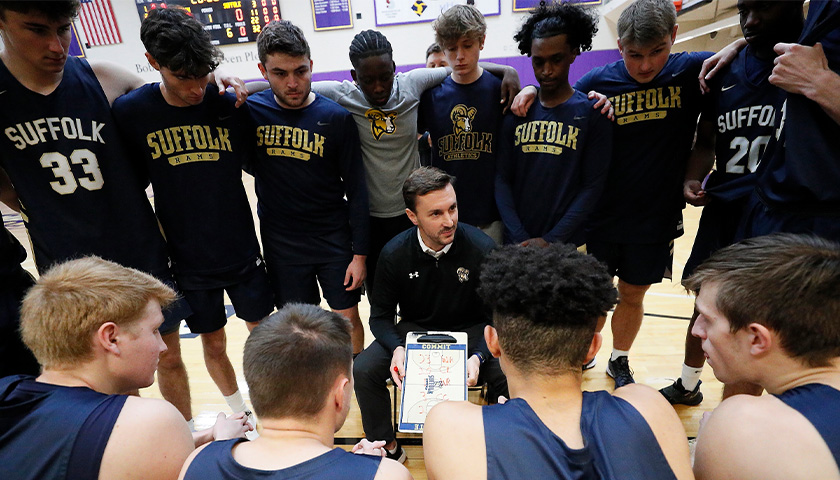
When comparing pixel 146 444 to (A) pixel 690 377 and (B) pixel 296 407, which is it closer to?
(B) pixel 296 407

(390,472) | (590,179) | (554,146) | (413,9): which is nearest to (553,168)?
(554,146)

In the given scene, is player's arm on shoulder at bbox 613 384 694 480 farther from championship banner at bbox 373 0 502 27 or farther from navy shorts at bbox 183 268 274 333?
championship banner at bbox 373 0 502 27

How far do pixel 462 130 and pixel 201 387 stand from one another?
106 inches

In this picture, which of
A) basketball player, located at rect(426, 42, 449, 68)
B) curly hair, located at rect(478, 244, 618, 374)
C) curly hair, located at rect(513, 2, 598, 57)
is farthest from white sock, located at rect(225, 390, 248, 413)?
basketball player, located at rect(426, 42, 449, 68)

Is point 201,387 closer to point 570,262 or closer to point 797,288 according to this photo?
point 570,262

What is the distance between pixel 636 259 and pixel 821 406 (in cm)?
175

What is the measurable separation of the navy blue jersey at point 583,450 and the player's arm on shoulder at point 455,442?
0.03 m

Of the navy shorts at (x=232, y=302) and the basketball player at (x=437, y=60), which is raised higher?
the basketball player at (x=437, y=60)

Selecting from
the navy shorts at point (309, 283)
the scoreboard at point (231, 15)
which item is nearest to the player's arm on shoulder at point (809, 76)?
the navy shorts at point (309, 283)

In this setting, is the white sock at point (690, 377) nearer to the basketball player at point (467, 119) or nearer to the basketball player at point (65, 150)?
the basketball player at point (467, 119)

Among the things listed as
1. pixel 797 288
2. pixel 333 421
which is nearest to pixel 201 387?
pixel 333 421

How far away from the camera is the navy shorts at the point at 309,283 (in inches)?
107

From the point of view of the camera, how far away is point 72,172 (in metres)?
2.11

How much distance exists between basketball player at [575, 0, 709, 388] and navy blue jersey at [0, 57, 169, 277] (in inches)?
108
